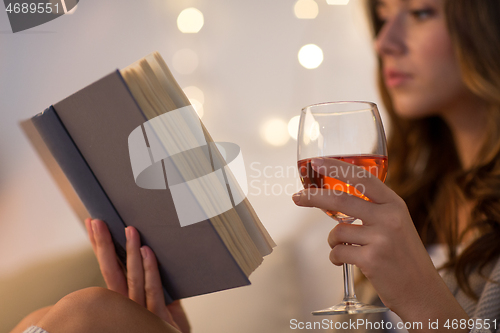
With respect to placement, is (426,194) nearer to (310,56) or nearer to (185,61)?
(310,56)

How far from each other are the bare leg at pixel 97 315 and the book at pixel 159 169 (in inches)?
4.8

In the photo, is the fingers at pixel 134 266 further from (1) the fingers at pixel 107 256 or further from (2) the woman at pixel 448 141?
(2) the woman at pixel 448 141

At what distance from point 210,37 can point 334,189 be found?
2.90ft

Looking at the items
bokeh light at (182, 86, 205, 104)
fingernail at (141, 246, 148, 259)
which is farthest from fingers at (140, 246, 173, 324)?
bokeh light at (182, 86, 205, 104)

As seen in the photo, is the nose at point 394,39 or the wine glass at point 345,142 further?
the nose at point 394,39

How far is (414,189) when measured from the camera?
1575mm

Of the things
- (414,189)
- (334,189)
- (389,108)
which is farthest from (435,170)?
(334,189)

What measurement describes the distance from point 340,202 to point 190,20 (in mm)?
952

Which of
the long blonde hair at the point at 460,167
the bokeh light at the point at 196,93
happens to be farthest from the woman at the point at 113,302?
the long blonde hair at the point at 460,167

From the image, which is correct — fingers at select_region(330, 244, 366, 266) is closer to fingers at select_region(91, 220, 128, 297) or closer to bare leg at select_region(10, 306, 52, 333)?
fingers at select_region(91, 220, 128, 297)

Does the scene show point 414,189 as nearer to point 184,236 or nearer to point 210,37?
point 210,37

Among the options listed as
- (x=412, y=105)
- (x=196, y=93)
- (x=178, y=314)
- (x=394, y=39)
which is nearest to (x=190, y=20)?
(x=196, y=93)

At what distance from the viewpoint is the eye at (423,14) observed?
4.02 feet

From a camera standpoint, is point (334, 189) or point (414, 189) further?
point (414, 189)
